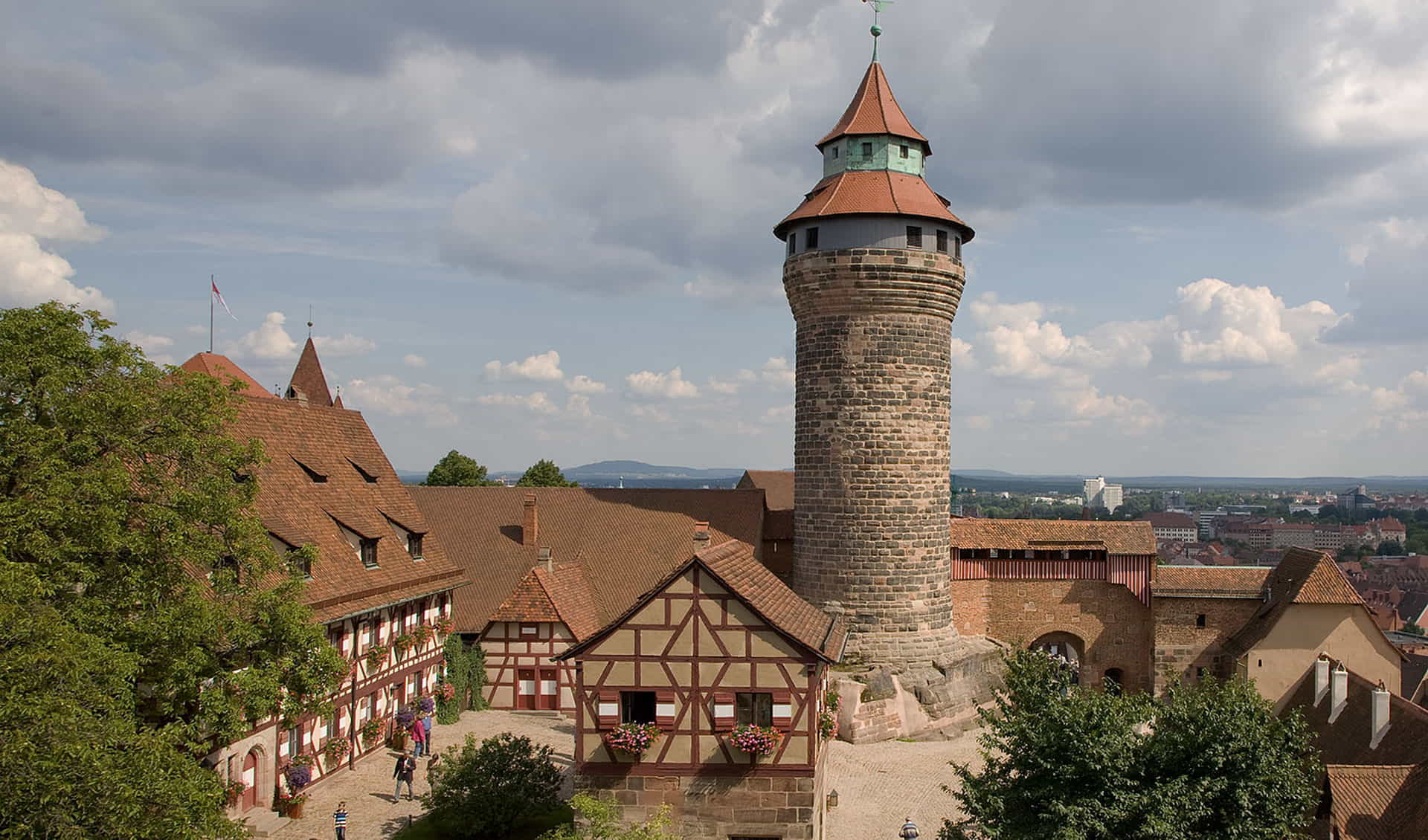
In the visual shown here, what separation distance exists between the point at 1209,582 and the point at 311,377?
125 feet

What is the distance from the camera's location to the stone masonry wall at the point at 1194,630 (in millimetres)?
32500

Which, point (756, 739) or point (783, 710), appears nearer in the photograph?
point (756, 739)

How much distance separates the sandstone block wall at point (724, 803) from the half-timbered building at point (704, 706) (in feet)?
0.05

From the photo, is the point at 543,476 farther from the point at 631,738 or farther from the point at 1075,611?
the point at 631,738

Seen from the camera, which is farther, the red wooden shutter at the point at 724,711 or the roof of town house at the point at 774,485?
the roof of town house at the point at 774,485

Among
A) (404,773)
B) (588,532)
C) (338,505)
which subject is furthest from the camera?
(588,532)

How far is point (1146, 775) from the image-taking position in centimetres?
1430

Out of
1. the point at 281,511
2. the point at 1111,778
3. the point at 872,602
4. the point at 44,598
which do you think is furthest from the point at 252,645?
the point at 872,602

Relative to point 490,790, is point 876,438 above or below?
above

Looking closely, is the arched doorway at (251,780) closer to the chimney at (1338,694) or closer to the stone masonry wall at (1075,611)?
the stone masonry wall at (1075,611)

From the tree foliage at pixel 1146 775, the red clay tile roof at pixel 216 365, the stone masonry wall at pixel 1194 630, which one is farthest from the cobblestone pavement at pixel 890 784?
the red clay tile roof at pixel 216 365

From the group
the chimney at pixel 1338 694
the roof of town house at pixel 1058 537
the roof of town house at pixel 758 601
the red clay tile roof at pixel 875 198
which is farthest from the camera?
the roof of town house at pixel 1058 537

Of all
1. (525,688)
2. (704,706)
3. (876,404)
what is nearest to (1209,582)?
(876,404)

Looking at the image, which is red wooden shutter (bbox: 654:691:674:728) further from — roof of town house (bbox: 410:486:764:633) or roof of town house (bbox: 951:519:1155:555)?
roof of town house (bbox: 951:519:1155:555)
